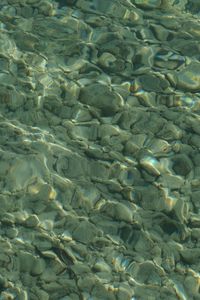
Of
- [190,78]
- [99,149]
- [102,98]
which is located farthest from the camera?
[190,78]

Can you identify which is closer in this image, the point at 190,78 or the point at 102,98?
the point at 102,98

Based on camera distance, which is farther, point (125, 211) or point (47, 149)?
point (47, 149)

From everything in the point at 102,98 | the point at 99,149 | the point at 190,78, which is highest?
the point at 190,78

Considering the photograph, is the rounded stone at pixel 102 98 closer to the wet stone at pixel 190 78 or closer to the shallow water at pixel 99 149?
the shallow water at pixel 99 149

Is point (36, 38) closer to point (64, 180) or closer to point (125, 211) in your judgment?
point (64, 180)

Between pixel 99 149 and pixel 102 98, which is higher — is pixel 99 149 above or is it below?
below

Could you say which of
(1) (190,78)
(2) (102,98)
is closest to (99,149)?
(2) (102,98)

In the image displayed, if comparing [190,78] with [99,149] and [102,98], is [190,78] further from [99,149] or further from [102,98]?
[99,149]

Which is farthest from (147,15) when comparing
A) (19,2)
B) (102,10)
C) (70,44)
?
(19,2)

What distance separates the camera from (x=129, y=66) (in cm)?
451

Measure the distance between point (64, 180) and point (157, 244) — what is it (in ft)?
2.37

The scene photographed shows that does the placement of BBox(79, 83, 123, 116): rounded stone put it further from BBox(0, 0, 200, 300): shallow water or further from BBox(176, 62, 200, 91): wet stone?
BBox(176, 62, 200, 91): wet stone

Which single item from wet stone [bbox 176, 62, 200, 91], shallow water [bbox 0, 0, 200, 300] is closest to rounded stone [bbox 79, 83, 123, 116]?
shallow water [bbox 0, 0, 200, 300]

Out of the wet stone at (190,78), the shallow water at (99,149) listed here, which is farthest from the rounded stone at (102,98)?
the wet stone at (190,78)
